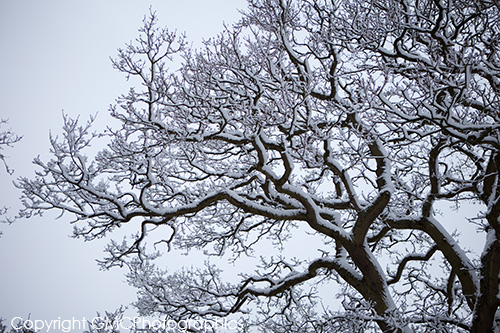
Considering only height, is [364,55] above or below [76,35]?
below

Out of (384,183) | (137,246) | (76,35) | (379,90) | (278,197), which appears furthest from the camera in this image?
(76,35)

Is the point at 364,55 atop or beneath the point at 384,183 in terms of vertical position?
atop

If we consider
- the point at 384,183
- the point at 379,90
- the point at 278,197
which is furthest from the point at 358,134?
the point at 278,197

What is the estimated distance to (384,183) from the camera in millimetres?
6387

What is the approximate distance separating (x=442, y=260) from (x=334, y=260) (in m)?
3.19

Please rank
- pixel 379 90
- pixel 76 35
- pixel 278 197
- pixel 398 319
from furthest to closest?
pixel 76 35, pixel 278 197, pixel 398 319, pixel 379 90

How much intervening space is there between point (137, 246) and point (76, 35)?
611ft

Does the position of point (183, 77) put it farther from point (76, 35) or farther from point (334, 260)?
point (76, 35)

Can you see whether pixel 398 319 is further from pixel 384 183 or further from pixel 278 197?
pixel 278 197

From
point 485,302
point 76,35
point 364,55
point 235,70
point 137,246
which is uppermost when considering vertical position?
point 76,35

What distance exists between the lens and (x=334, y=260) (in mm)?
6613

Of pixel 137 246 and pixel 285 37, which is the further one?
pixel 137 246

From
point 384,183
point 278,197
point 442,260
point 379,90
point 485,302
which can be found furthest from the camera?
point 442,260

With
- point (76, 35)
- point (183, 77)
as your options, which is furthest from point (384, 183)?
point (76, 35)
